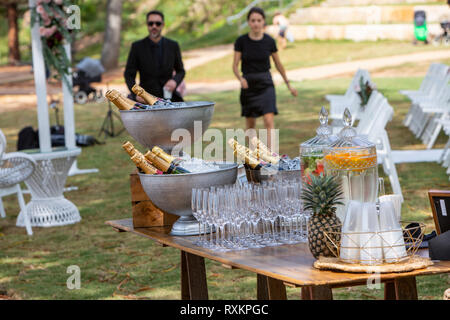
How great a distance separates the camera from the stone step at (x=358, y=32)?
2797 cm

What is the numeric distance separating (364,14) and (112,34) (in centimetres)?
942

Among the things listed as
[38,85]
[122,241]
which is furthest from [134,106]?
[38,85]

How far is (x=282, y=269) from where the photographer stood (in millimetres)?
2701

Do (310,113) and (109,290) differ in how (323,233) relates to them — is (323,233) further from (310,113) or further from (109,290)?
(310,113)

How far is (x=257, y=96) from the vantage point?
9.68 meters

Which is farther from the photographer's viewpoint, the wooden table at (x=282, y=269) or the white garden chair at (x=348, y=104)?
the white garden chair at (x=348, y=104)

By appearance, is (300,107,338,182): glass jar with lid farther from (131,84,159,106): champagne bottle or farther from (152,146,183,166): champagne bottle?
(131,84,159,106): champagne bottle

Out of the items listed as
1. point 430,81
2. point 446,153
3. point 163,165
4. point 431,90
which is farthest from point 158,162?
point 430,81

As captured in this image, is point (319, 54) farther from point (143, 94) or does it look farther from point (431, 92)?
point (143, 94)

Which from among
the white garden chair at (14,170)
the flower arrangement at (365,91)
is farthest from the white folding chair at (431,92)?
the white garden chair at (14,170)

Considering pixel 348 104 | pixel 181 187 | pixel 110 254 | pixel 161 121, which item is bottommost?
pixel 110 254

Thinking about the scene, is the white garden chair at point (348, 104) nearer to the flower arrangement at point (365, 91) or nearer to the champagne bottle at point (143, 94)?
the flower arrangement at point (365, 91)

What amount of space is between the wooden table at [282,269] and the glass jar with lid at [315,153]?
0.29 meters

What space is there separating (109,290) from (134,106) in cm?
240
